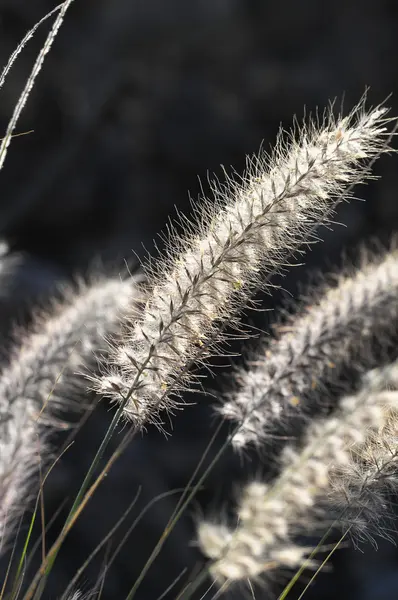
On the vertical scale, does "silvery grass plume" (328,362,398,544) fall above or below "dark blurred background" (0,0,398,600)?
below

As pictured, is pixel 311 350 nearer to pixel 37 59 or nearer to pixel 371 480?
pixel 371 480

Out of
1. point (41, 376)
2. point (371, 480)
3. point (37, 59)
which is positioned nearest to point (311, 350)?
point (371, 480)

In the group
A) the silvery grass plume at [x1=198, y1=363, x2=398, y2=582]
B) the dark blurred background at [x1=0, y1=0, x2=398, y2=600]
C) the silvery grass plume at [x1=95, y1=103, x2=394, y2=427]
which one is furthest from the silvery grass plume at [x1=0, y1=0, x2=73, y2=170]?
the dark blurred background at [x1=0, y1=0, x2=398, y2=600]

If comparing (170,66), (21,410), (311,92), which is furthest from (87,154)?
(21,410)

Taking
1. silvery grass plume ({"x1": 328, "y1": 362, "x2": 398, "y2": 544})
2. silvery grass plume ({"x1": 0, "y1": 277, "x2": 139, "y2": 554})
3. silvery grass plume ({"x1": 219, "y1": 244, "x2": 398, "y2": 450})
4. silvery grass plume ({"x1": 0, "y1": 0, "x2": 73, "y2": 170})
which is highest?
silvery grass plume ({"x1": 0, "y1": 0, "x2": 73, "y2": 170})

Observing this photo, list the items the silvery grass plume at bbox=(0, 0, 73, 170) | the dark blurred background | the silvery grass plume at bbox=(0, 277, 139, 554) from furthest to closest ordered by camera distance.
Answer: the dark blurred background
the silvery grass plume at bbox=(0, 277, 139, 554)
the silvery grass plume at bbox=(0, 0, 73, 170)

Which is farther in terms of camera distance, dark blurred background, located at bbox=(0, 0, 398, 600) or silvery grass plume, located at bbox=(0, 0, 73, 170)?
dark blurred background, located at bbox=(0, 0, 398, 600)

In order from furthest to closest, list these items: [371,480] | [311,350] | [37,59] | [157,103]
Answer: [157,103]
[311,350]
[371,480]
[37,59]

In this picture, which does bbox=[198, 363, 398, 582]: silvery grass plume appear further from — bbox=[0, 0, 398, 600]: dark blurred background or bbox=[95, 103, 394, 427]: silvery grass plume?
bbox=[0, 0, 398, 600]: dark blurred background
